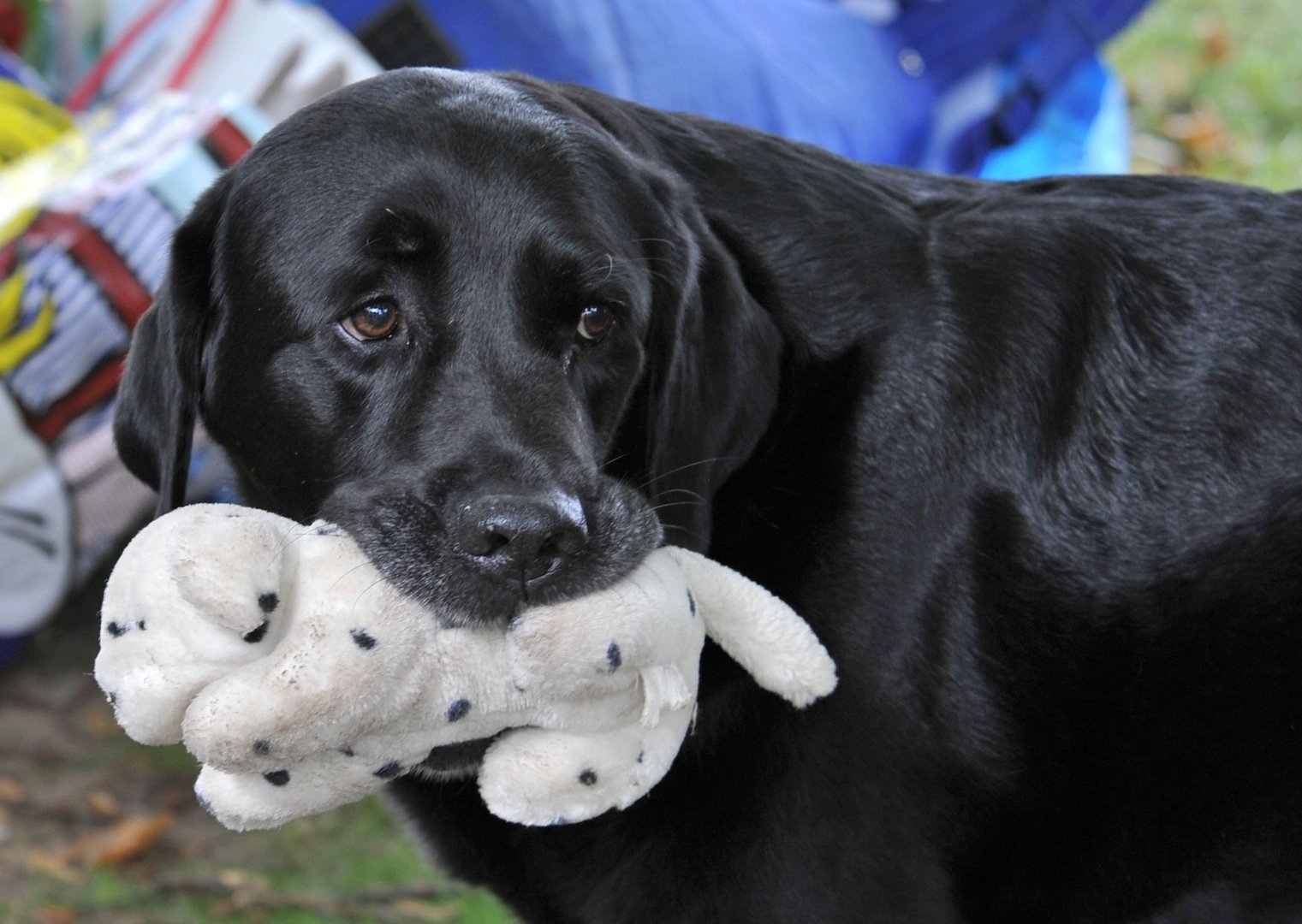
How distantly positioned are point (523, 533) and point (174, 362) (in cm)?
78

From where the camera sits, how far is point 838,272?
8.43 feet

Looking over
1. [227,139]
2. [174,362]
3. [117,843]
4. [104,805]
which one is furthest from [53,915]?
[227,139]

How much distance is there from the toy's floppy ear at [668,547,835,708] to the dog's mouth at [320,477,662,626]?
0.11m

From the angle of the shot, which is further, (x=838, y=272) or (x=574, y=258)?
(x=838, y=272)

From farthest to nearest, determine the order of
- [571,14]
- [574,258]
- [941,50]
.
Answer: [941,50], [571,14], [574,258]

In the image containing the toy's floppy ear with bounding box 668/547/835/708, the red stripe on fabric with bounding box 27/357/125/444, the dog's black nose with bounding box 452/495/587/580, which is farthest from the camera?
the red stripe on fabric with bounding box 27/357/125/444

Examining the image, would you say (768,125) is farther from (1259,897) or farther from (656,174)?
(1259,897)

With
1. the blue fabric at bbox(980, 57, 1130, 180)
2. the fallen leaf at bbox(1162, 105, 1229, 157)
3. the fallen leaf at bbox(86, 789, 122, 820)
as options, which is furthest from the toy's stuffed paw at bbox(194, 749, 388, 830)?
the fallen leaf at bbox(1162, 105, 1229, 157)

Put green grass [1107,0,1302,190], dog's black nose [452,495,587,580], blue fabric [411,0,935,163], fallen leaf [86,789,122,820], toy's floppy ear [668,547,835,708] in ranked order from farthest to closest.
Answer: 1. green grass [1107,0,1302,190]
2. blue fabric [411,0,935,163]
3. fallen leaf [86,789,122,820]
4. toy's floppy ear [668,547,835,708]
5. dog's black nose [452,495,587,580]

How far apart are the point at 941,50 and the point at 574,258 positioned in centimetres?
414

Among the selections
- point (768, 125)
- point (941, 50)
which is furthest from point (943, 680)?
point (941, 50)

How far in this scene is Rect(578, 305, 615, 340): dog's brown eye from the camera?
95.4 inches

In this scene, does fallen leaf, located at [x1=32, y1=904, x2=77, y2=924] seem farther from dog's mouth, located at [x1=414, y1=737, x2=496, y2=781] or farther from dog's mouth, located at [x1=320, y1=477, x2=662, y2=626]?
dog's mouth, located at [x1=320, y1=477, x2=662, y2=626]

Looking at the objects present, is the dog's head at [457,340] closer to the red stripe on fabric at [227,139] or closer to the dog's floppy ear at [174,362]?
the dog's floppy ear at [174,362]
